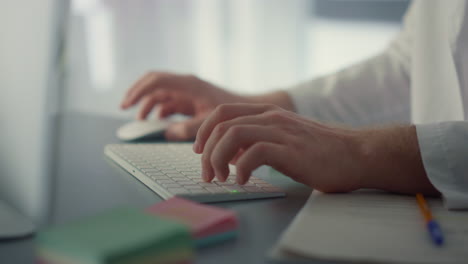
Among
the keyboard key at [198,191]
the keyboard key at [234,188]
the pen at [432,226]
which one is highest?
the pen at [432,226]

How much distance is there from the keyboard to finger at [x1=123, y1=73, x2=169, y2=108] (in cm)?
29

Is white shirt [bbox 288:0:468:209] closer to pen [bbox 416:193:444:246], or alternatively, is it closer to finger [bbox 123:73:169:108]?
pen [bbox 416:193:444:246]

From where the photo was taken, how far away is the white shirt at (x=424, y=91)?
626 millimetres

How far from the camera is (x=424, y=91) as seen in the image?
1.11 meters

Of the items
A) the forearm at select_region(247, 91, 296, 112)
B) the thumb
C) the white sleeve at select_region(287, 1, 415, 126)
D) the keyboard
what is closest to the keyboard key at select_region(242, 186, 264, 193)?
the keyboard

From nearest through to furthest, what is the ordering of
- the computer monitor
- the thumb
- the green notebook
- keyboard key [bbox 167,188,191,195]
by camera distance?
the green notebook, keyboard key [bbox 167,188,191,195], the computer monitor, the thumb

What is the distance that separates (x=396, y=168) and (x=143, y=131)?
1.90 feet

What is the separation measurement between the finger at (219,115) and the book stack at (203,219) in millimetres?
222

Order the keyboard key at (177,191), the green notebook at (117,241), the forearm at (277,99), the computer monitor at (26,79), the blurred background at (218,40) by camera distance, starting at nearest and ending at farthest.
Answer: the green notebook at (117,241) < the keyboard key at (177,191) < the computer monitor at (26,79) < the forearm at (277,99) < the blurred background at (218,40)

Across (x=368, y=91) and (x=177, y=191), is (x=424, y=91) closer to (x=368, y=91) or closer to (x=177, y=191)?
(x=368, y=91)

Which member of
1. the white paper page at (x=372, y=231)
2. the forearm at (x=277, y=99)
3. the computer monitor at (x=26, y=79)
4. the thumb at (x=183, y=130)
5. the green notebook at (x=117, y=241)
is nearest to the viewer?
the green notebook at (x=117, y=241)

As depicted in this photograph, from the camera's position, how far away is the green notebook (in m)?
0.31

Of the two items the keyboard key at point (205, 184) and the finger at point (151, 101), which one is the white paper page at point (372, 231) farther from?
the finger at point (151, 101)

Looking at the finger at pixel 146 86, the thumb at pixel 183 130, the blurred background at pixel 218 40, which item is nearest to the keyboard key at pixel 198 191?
the thumb at pixel 183 130
